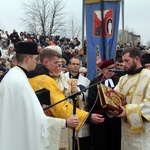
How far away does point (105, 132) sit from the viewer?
6156mm

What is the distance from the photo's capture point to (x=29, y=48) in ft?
12.8

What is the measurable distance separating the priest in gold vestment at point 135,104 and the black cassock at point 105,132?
868 millimetres

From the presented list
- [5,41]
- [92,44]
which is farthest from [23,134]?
[5,41]

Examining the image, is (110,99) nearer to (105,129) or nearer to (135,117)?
(135,117)

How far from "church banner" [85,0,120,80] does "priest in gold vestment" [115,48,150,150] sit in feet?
9.09

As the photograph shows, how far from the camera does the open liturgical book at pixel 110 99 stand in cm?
465

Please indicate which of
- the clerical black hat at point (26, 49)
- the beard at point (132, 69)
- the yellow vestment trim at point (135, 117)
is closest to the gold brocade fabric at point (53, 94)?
the clerical black hat at point (26, 49)

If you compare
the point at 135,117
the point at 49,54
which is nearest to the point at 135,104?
the point at 135,117

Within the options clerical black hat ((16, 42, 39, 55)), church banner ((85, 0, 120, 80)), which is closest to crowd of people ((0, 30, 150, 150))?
clerical black hat ((16, 42, 39, 55))

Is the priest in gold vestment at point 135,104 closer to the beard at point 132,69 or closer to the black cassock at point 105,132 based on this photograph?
the beard at point 132,69

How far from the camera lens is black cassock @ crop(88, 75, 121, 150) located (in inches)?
239

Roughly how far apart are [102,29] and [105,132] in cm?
276

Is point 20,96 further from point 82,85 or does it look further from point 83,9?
point 83,9

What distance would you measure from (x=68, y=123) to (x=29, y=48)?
→ 981 millimetres
